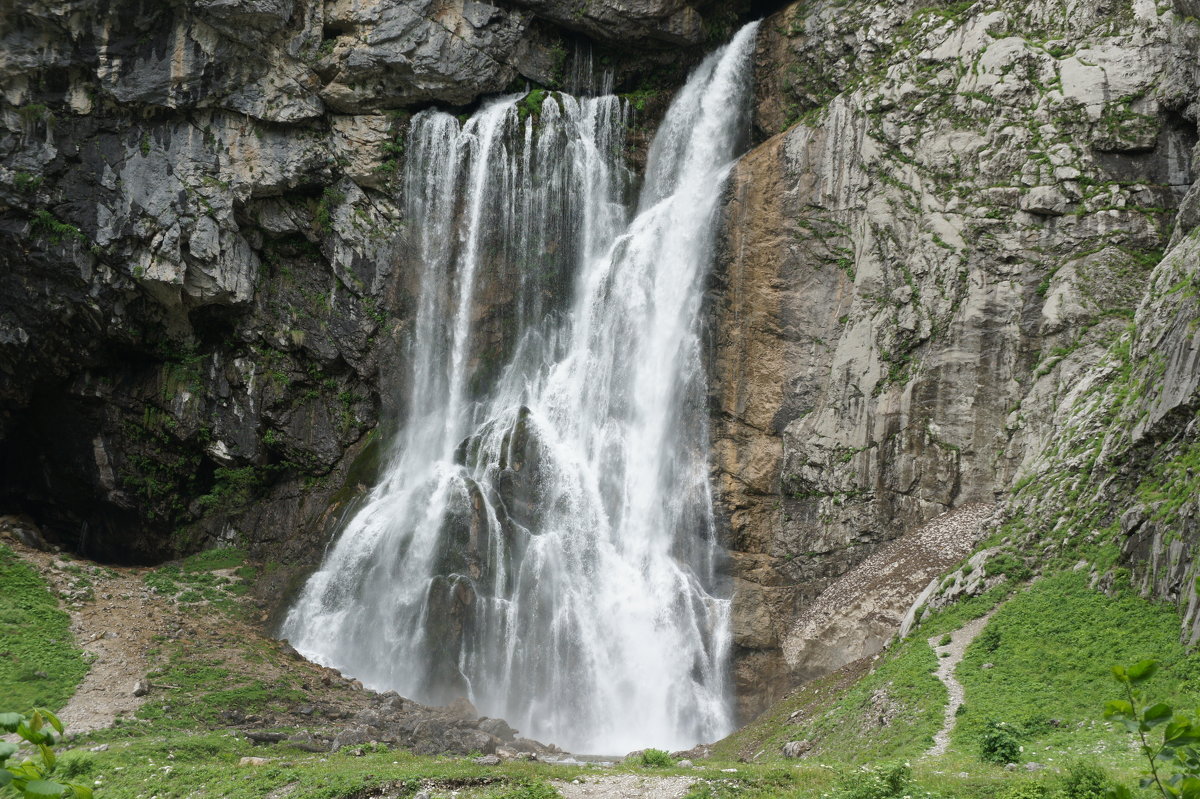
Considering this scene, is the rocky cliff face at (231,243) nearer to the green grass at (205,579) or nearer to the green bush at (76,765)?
the green grass at (205,579)

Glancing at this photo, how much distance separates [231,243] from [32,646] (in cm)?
1552

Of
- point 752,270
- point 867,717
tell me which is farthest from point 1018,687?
point 752,270

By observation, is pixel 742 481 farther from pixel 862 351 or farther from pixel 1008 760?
pixel 1008 760

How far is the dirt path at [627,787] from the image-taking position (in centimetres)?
1127

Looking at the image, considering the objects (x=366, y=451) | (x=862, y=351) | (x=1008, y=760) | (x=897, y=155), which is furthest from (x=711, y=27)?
(x=1008, y=760)

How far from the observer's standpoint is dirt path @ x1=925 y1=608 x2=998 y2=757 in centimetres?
1302

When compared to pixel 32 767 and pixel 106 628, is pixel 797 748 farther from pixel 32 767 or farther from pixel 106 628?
pixel 106 628

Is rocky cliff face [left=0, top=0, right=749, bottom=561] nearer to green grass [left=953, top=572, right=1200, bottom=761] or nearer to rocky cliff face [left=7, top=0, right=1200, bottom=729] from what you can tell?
rocky cliff face [left=7, top=0, right=1200, bottom=729]

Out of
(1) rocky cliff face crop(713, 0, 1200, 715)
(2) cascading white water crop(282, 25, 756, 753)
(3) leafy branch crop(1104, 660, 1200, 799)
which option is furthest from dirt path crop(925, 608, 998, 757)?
(3) leafy branch crop(1104, 660, 1200, 799)

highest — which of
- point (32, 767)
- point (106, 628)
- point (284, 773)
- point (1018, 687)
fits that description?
point (32, 767)

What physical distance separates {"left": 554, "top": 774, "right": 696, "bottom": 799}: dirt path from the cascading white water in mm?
10103

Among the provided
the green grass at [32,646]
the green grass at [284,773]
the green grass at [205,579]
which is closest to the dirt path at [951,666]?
the green grass at [284,773]

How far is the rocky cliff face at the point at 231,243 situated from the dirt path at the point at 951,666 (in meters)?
20.9

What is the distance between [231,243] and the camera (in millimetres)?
30906
